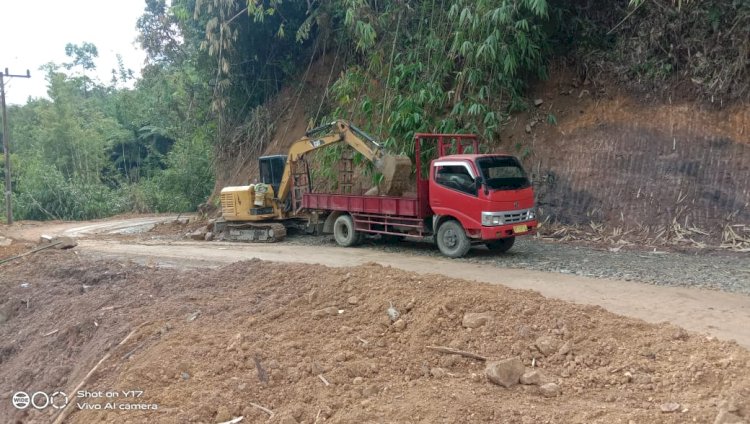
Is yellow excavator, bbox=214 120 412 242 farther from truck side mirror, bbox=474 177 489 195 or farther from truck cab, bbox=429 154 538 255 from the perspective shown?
truck side mirror, bbox=474 177 489 195

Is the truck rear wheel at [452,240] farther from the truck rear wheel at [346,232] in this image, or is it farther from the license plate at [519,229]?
the truck rear wheel at [346,232]

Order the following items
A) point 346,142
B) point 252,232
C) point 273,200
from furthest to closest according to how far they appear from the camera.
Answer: point 273,200 → point 252,232 → point 346,142

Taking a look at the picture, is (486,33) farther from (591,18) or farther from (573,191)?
(573,191)

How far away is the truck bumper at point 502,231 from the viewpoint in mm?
11117

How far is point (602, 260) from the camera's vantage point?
36.5ft

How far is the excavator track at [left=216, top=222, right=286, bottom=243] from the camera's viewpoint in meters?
16.1

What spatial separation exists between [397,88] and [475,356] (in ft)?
42.8

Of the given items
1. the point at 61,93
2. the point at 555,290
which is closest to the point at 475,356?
the point at 555,290

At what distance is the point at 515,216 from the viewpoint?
450 inches

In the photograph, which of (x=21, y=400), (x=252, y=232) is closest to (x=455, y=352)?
(x=21, y=400)

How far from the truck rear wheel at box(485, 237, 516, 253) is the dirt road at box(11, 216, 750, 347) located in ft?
4.43

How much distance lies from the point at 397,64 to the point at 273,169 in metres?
5.24

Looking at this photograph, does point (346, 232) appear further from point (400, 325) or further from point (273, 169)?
point (400, 325)

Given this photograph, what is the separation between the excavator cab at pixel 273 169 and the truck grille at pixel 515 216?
827cm
